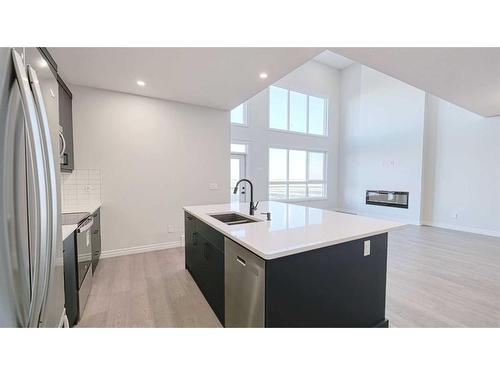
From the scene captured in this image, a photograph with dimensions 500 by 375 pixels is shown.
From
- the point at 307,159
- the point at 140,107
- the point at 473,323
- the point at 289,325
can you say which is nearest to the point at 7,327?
the point at 289,325

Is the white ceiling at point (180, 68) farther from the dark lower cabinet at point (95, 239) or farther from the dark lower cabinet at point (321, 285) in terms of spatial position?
the dark lower cabinet at point (321, 285)

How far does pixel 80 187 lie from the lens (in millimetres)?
3385

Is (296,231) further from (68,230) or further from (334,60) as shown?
(334,60)

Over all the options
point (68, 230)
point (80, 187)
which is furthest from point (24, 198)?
point (80, 187)

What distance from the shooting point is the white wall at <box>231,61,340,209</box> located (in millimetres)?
6629

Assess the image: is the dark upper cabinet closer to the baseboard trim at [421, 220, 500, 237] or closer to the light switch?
the light switch

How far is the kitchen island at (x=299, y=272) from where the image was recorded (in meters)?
1.30

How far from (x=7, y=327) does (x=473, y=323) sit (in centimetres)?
297

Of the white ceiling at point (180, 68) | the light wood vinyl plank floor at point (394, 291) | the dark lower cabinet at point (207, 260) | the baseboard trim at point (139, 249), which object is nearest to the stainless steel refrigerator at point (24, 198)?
the dark lower cabinet at point (207, 260)

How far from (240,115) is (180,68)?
3.81 m
